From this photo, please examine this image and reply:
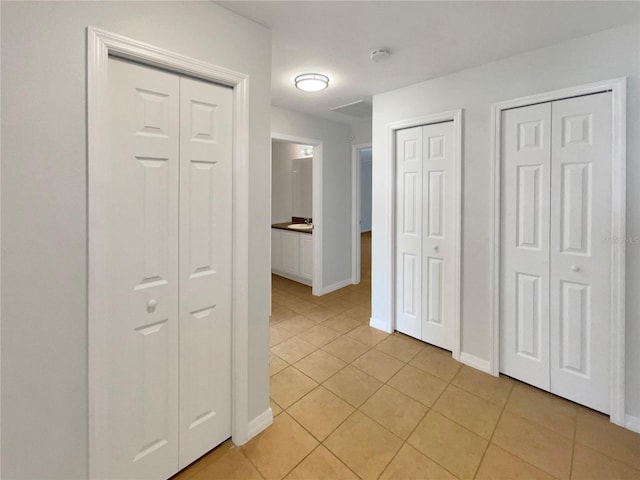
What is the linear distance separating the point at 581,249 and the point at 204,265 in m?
2.42

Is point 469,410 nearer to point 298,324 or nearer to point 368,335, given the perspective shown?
point 368,335

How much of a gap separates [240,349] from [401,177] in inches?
86.7

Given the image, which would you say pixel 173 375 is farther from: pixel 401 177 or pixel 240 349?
pixel 401 177

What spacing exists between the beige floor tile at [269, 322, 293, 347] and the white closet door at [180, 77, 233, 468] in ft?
4.22

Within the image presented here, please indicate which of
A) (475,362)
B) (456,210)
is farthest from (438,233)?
(475,362)

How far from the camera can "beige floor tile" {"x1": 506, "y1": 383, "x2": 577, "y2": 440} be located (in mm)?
1891

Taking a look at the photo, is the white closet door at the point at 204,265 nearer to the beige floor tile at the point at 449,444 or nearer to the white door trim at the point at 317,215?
the beige floor tile at the point at 449,444

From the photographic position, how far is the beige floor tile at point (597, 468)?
154 centimetres

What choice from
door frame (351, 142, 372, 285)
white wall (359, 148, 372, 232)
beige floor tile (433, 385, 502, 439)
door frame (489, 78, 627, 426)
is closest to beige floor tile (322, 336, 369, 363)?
beige floor tile (433, 385, 502, 439)

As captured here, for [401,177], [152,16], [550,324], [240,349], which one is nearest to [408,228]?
[401,177]

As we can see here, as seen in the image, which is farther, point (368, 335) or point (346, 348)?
point (368, 335)

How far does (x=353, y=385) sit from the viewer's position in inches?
90.6

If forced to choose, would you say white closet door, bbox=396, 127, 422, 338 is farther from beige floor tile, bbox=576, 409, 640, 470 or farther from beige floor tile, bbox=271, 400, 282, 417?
beige floor tile, bbox=271, 400, 282, 417

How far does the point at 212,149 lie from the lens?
1588mm
